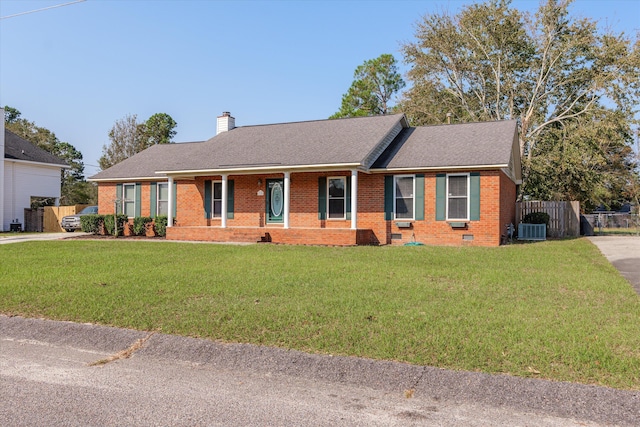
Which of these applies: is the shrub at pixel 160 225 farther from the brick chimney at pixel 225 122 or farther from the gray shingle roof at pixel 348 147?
the brick chimney at pixel 225 122

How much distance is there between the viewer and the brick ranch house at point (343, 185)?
16781mm

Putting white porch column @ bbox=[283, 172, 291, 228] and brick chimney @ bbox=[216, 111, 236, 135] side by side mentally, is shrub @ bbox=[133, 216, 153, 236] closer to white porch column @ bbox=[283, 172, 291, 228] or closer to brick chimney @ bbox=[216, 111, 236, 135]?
brick chimney @ bbox=[216, 111, 236, 135]

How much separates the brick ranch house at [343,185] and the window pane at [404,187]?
0.04 metres

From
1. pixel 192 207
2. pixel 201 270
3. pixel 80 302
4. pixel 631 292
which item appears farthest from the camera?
pixel 192 207

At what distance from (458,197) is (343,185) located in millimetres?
4365

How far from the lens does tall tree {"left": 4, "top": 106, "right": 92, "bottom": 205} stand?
52000 mm

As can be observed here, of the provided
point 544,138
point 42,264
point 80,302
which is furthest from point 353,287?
point 544,138

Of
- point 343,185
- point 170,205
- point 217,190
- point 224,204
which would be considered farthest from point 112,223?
point 343,185

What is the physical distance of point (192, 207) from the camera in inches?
869

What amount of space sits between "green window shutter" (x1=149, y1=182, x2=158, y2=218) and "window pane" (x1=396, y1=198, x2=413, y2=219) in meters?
11.9

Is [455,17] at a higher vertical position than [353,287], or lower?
higher

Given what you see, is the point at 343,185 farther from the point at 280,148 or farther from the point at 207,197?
the point at 207,197

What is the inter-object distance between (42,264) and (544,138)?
92.3 ft

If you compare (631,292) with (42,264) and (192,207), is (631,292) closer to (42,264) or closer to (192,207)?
(42,264)
